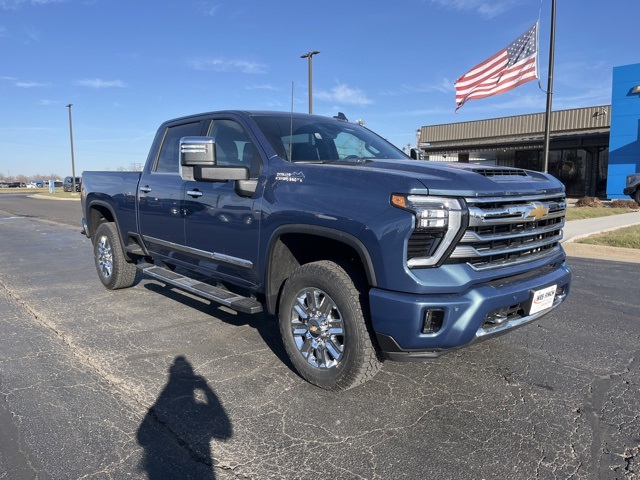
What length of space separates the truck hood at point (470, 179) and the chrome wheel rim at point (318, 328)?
37.5 inches

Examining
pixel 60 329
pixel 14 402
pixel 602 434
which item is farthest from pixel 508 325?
pixel 60 329

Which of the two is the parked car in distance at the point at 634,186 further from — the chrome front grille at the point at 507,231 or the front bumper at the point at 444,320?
the front bumper at the point at 444,320

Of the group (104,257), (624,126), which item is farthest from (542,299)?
(624,126)

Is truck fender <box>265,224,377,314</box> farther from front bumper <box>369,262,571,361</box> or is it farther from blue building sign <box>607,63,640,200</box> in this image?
blue building sign <box>607,63,640,200</box>

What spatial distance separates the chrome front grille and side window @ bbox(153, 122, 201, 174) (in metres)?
3.09

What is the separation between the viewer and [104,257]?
20.8 feet

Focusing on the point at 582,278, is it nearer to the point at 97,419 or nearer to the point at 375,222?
the point at 375,222

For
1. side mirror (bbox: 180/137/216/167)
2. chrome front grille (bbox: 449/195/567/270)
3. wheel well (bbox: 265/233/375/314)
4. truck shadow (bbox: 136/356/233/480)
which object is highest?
side mirror (bbox: 180/137/216/167)

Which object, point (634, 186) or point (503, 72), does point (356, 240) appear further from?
point (634, 186)

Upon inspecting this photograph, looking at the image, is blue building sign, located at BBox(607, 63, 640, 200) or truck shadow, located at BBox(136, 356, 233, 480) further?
blue building sign, located at BBox(607, 63, 640, 200)

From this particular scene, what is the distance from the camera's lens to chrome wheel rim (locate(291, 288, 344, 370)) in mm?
3230

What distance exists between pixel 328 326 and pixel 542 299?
4.75 feet

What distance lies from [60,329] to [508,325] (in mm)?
4114

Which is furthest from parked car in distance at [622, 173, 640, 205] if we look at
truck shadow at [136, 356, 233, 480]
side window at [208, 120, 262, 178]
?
truck shadow at [136, 356, 233, 480]
